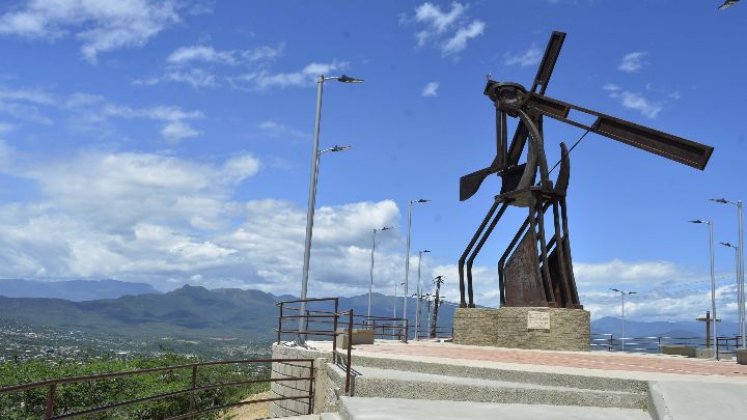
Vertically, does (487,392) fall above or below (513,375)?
below

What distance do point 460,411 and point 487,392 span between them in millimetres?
1298

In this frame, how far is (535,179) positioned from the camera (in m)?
24.4

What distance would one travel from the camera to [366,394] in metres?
10.8

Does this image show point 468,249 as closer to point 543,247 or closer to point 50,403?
point 543,247

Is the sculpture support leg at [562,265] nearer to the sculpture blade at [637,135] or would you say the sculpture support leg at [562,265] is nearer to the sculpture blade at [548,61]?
the sculpture blade at [637,135]

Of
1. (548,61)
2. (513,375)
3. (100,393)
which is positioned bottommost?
(100,393)

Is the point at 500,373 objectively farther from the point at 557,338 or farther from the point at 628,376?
the point at 557,338

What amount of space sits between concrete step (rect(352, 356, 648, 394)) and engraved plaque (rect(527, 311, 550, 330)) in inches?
403

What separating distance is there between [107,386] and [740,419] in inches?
1017

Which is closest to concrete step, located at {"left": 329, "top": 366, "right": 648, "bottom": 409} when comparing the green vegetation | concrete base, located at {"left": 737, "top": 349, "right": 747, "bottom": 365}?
concrete base, located at {"left": 737, "top": 349, "right": 747, "bottom": 365}

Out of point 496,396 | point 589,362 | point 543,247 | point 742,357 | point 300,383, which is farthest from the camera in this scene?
point 543,247

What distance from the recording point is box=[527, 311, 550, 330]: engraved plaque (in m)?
21.8

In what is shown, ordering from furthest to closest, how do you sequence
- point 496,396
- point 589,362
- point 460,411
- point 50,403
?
point 589,362
point 496,396
point 460,411
point 50,403

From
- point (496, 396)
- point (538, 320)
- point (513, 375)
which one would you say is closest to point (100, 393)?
point (538, 320)
